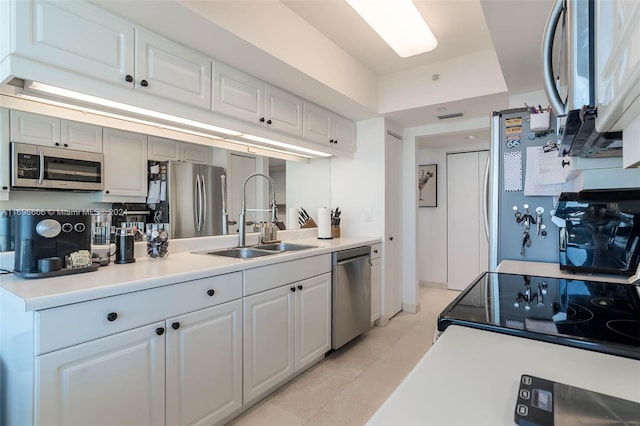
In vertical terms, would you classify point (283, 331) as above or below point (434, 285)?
above

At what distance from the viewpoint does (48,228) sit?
136cm

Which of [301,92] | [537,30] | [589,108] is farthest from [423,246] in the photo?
[589,108]

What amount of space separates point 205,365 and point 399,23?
211 cm

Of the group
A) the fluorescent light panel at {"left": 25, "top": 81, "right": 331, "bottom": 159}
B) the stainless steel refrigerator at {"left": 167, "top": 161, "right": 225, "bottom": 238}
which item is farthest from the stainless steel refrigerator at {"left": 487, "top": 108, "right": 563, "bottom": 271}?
the stainless steel refrigerator at {"left": 167, "top": 161, "right": 225, "bottom": 238}

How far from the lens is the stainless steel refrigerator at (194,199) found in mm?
2199

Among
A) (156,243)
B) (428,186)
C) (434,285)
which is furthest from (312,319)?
(428,186)

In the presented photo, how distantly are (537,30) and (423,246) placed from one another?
140 inches

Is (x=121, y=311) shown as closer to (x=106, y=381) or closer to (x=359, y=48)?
(x=106, y=381)

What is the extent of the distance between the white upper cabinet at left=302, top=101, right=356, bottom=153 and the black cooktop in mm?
1923

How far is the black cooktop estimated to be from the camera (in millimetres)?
792

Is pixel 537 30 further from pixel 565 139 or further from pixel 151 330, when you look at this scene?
pixel 151 330

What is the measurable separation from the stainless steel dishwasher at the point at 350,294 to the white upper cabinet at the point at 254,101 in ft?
3.69

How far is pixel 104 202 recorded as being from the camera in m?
1.83

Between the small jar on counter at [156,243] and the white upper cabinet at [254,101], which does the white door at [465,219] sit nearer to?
the white upper cabinet at [254,101]
